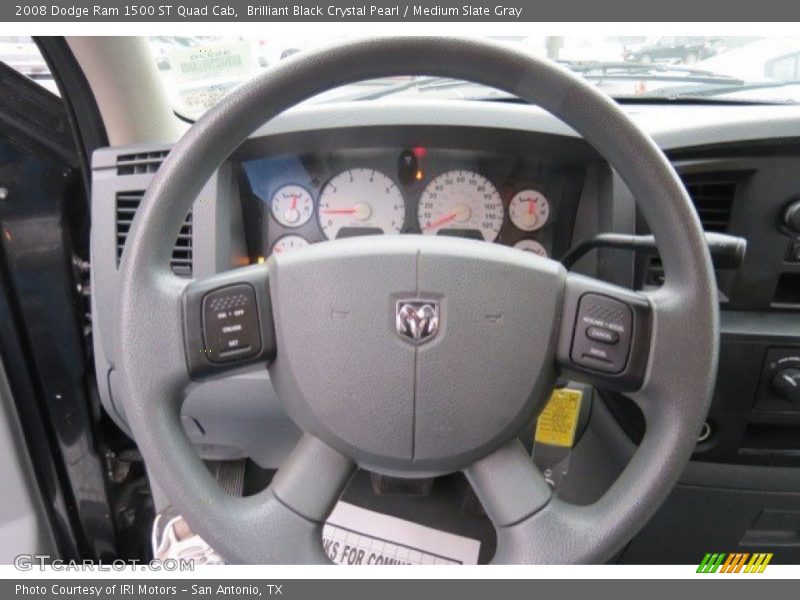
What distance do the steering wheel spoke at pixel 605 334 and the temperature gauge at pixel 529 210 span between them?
456 mm

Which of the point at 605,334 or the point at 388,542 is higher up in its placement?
the point at 605,334

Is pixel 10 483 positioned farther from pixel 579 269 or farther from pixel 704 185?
pixel 704 185

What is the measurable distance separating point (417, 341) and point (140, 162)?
0.69m

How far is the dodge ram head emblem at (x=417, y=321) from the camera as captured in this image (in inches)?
30.3

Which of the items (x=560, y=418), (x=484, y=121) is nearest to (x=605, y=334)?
(x=560, y=418)

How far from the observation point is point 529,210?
1229mm

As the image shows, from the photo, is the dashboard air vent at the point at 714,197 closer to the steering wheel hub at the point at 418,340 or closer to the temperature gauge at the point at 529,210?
the temperature gauge at the point at 529,210

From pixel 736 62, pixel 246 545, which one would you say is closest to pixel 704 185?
pixel 736 62

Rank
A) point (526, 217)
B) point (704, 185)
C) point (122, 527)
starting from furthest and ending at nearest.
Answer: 1. point (122, 527)
2. point (526, 217)
3. point (704, 185)

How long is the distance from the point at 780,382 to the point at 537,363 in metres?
0.64

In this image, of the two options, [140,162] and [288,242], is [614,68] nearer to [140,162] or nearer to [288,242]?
[288,242]

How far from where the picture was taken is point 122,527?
1583 mm

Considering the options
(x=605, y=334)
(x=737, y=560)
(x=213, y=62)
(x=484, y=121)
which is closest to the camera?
(x=605, y=334)

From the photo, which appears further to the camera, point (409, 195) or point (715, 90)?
point (715, 90)
